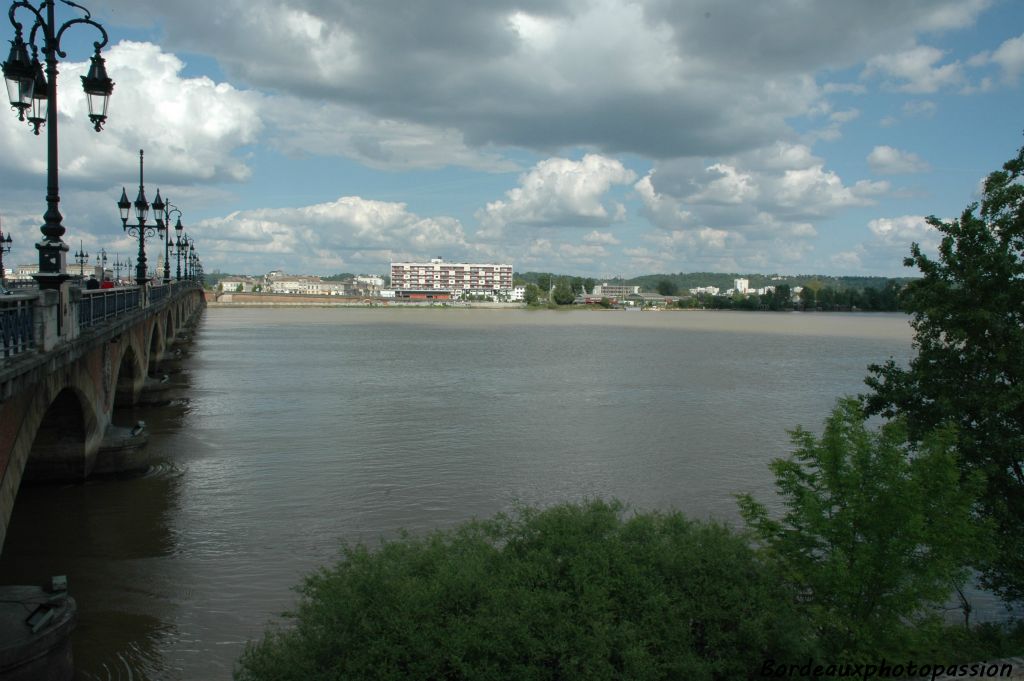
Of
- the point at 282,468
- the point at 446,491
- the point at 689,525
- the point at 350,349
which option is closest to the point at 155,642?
the point at 689,525

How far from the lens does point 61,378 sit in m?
13.8

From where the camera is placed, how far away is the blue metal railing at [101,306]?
15.6 metres

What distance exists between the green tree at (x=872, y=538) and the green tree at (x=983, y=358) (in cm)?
242

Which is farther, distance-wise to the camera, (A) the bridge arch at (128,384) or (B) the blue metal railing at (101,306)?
(A) the bridge arch at (128,384)

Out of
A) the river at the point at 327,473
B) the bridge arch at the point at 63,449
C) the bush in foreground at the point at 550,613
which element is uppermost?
the bush in foreground at the point at 550,613

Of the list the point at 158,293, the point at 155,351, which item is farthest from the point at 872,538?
the point at 155,351

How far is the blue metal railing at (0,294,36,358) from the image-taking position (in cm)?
961

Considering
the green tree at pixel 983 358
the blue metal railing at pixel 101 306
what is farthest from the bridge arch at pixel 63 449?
the green tree at pixel 983 358

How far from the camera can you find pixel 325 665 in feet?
24.4

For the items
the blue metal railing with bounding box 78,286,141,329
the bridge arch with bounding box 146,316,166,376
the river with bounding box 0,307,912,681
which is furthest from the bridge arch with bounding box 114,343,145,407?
the bridge arch with bounding box 146,316,166,376

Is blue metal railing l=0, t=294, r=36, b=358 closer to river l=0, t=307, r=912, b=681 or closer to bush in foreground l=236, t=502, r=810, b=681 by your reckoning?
river l=0, t=307, r=912, b=681

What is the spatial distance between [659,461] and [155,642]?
52.9 ft

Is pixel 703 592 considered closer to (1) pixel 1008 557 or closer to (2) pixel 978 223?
(1) pixel 1008 557

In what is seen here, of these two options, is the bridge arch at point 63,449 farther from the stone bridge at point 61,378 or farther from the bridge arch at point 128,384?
the bridge arch at point 128,384
